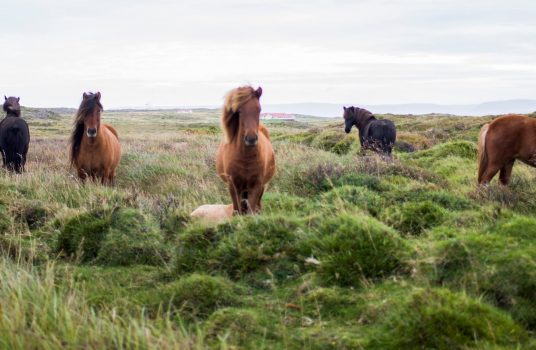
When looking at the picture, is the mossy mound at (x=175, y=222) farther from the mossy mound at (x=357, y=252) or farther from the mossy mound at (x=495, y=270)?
the mossy mound at (x=495, y=270)

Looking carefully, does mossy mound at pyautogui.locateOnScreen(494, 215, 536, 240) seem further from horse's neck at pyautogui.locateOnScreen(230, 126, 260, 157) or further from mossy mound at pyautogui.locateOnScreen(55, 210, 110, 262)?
mossy mound at pyautogui.locateOnScreen(55, 210, 110, 262)

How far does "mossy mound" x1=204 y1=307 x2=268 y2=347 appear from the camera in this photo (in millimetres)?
4027

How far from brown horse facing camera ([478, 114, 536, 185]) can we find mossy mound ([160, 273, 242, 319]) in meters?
7.55

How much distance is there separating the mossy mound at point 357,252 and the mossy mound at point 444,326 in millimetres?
812

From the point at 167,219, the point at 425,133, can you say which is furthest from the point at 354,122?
the point at 167,219

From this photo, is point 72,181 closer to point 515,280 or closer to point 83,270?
point 83,270

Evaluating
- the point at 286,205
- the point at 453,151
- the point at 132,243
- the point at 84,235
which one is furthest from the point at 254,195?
the point at 453,151

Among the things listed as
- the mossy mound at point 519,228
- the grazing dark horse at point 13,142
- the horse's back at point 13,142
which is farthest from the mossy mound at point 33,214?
the horse's back at point 13,142

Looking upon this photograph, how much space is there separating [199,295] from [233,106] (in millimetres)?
3707

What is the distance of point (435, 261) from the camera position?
4770 millimetres

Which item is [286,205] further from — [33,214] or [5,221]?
[5,221]

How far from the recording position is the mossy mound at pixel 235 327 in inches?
159

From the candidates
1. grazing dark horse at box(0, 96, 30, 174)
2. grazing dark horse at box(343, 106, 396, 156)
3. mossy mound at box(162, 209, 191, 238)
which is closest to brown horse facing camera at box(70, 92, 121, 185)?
grazing dark horse at box(0, 96, 30, 174)

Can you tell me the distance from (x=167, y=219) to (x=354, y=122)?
14.2 metres
